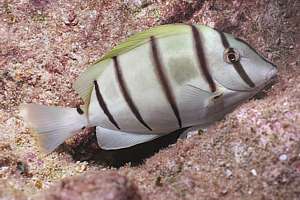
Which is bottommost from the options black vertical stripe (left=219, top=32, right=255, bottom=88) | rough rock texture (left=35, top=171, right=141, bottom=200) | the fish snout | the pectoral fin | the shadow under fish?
the shadow under fish

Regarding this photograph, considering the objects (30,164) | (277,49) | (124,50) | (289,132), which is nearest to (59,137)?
(30,164)

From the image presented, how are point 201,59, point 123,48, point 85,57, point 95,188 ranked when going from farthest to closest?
point 85,57 → point 123,48 → point 201,59 → point 95,188

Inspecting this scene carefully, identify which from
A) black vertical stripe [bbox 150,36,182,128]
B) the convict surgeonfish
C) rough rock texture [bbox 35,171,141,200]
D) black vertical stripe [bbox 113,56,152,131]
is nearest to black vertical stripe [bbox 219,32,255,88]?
the convict surgeonfish

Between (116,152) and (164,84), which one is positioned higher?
(164,84)

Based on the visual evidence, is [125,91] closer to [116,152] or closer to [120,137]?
[120,137]

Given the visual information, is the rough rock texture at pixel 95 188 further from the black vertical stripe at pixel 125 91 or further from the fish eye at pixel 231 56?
the fish eye at pixel 231 56

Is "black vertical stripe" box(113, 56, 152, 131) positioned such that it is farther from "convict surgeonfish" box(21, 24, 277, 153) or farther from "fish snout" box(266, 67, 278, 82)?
"fish snout" box(266, 67, 278, 82)

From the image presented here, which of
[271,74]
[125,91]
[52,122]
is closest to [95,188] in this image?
[125,91]
